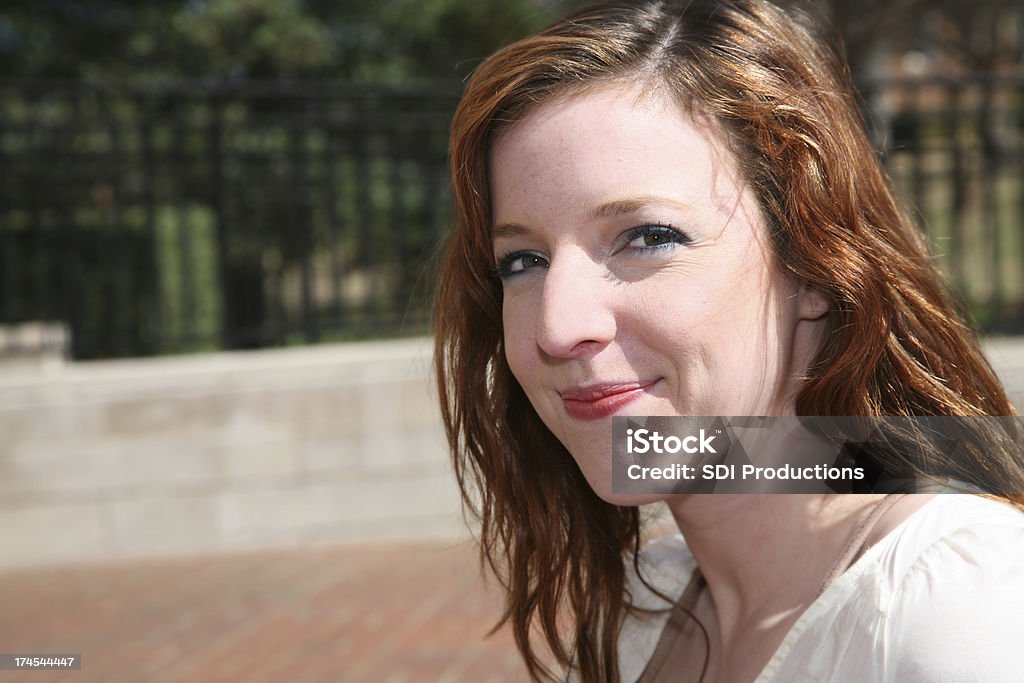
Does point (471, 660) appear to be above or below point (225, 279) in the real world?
below

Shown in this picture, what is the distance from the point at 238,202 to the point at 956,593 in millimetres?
6396

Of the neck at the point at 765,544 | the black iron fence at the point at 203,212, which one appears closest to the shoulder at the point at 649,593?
the neck at the point at 765,544

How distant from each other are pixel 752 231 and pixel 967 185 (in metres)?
Result: 6.65

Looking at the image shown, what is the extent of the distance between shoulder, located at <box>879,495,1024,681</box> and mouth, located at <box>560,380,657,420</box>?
0.40 metres

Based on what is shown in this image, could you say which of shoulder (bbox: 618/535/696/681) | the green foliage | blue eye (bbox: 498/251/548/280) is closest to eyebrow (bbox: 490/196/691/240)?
blue eye (bbox: 498/251/548/280)

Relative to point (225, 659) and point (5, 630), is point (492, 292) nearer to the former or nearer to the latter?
point (225, 659)

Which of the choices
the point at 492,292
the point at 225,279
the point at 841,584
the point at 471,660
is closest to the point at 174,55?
the point at 225,279

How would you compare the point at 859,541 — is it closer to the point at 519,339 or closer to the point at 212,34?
the point at 519,339

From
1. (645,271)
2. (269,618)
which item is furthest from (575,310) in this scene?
(269,618)

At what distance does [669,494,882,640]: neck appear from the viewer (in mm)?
1604

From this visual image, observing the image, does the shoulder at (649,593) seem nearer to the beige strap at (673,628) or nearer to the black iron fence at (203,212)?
the beige strap at (673,628)

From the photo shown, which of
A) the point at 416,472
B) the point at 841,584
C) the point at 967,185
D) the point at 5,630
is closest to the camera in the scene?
the point at 841,584

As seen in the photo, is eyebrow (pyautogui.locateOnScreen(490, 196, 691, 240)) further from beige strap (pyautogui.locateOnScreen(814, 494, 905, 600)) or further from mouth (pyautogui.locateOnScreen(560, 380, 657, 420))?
beige strap (pyautogui.locateOnScreen(814, 494, 905, 600))

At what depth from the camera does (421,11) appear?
12.2 metres
